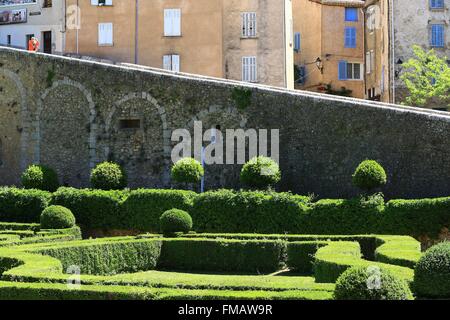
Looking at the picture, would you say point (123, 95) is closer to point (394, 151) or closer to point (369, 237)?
point (394, 151)

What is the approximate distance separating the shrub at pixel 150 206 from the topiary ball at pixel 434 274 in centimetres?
1899

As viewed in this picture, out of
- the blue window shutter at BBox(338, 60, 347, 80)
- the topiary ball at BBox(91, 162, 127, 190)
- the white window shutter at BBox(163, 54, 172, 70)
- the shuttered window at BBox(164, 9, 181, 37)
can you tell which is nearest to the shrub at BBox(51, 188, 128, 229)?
the topiary ball at BBox(91, 162, 127, 190)

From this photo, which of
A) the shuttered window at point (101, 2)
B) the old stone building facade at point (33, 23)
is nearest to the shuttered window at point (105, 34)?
the shuttered window at point (101, 2)

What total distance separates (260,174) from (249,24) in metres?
15.9

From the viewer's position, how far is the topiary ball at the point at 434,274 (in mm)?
15883

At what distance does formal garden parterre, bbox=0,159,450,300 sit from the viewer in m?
16.7

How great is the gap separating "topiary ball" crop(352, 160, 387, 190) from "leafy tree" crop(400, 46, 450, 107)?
51.0 feet

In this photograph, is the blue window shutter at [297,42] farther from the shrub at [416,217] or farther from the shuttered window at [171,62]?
the shrub at [416,217]

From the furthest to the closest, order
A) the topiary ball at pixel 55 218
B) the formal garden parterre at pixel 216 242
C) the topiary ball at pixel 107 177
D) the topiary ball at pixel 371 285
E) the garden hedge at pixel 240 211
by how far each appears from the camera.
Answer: the topiary ball at pixel 107 177 → the topiary ball at pixel 55 218 → the garden hedge at pixel 240 211 → the formal garden parterre at pixel 216 242 → the topiary ball at pixel 371 285

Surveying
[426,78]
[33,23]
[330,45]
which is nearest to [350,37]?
[330,45]

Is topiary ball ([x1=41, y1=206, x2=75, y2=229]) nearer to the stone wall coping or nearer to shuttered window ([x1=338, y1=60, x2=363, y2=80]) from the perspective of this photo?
the stone wall coping

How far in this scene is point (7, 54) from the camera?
4522cm

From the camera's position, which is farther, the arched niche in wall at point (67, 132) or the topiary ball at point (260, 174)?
the arched niche in wall at point (67, 132)
